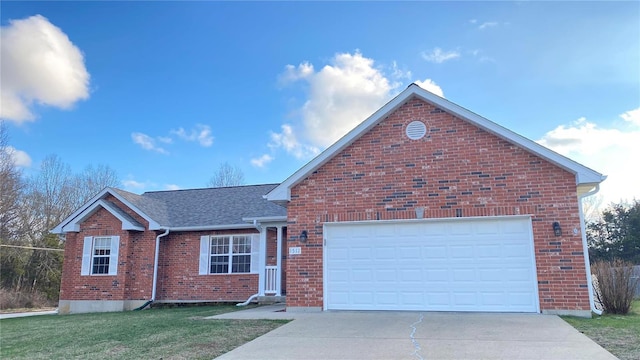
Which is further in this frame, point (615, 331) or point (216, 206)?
point (216, 206)

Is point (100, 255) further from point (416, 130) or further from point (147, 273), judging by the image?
point (416, 130)

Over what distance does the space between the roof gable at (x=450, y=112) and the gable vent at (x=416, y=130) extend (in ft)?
1.99

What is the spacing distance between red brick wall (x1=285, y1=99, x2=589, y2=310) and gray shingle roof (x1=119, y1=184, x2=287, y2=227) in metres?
4.39

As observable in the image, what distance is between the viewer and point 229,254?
16125 millimetres

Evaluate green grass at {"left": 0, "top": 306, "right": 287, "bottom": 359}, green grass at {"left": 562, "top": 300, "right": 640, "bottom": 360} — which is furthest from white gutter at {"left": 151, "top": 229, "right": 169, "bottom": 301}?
green grass at {"left": 562, "top": 300, "right": 640, "bottom": 360}

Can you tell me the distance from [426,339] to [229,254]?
34.5 ft

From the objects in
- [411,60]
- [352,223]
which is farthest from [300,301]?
[411,60]

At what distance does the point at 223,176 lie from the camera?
38406mm

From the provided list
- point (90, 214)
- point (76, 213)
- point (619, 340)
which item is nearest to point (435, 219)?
point (619, 340)

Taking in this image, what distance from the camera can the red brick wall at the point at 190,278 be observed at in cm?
1569

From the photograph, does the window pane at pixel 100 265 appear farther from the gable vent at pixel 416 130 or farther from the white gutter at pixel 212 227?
the gable vent at pixel 416 130

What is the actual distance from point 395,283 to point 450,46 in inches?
276

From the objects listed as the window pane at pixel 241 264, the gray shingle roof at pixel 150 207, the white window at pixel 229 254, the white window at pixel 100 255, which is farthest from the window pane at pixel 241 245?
the white window at pixel 100 255

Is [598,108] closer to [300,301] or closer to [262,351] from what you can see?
[300,301]
